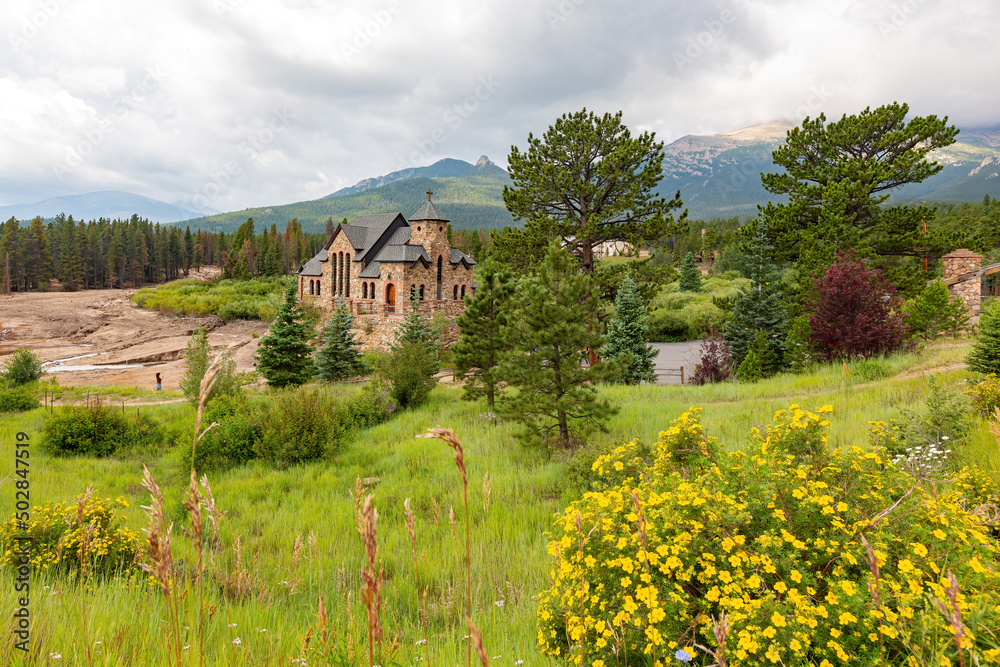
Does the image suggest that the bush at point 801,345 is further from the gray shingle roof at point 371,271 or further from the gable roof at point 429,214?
the gray shingle roof at point 371,271

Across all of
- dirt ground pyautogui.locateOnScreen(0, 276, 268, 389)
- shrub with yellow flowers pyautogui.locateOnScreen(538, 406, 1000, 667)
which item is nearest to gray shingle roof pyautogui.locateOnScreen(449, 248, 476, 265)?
dirt ground pyautogui.locateOnScreen(0, 276, 268, 389)

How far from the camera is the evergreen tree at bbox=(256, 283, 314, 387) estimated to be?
21.3 meters

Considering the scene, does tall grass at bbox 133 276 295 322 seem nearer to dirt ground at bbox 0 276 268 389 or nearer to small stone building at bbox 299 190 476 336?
dirt ground at bbox 0 276 268 389

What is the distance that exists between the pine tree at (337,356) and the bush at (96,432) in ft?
36.4

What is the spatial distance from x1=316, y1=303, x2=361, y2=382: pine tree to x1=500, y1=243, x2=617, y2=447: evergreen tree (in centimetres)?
1689

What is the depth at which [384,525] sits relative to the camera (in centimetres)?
782

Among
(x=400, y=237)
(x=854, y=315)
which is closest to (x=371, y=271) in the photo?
(x=400, y=237)

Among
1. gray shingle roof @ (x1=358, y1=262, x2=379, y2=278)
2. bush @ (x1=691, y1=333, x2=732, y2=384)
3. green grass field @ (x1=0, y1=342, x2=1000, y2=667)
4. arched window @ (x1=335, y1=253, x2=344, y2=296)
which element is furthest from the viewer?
arched window @ (x1=335, y1=253, x2=344, y2=296)

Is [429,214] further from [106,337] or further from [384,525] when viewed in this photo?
[106,337]

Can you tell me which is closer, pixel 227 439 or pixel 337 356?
pixel 227 439

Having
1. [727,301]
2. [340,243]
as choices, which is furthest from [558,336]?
[340,243]

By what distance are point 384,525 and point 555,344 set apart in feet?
16.5

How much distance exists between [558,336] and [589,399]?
1466mm

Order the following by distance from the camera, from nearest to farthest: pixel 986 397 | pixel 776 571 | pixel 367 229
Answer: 1. pixel 776 571
2. pixel 986 397
3. pixel 367 229
